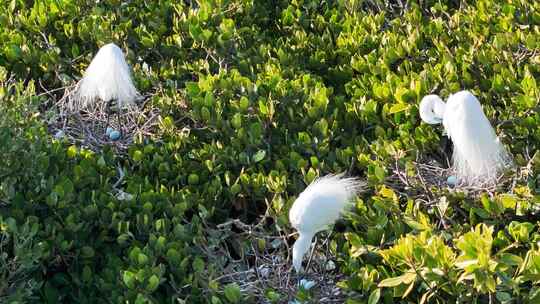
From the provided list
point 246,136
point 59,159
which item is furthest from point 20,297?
point 246,136

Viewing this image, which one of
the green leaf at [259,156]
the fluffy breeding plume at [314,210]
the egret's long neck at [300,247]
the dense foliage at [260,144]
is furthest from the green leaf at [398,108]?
the egret's long neck at [300,247]

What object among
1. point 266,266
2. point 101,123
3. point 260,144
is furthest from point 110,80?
point 266,266

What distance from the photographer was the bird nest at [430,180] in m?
2.79

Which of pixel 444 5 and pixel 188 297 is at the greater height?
pixel 444 5

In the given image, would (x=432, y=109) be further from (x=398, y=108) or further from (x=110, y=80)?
(x=110, y=80)

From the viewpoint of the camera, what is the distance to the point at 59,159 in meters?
2.97

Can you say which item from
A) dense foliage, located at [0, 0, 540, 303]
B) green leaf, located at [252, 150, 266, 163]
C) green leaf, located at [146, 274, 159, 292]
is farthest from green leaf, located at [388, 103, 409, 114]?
green leaf, located at [146, 274, 159, 292]

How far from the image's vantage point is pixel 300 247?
253cm

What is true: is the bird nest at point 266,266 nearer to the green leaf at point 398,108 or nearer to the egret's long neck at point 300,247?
the egret's long neck at point 300,247

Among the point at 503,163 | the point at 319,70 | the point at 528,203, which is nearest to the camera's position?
the point at 528,203

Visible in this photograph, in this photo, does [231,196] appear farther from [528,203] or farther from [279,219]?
[528,203]

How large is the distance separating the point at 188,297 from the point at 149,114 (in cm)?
105

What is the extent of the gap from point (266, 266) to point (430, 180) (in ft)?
2.18

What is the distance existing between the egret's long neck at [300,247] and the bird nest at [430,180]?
497mm
